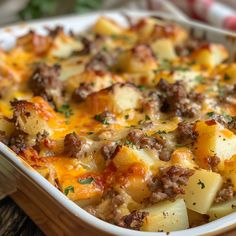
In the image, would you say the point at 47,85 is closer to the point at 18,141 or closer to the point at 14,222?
the point at 18,141

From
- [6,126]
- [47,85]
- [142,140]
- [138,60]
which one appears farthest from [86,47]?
[142,140]

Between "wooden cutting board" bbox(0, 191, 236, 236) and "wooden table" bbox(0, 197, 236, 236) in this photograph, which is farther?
"wooden table" bbox(0, 197, 236, 236)

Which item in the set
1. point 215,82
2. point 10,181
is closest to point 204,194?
point 10,181

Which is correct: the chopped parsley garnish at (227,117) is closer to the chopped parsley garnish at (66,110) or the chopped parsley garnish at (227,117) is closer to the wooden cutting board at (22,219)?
the chopped parsley garnish at (66,110)

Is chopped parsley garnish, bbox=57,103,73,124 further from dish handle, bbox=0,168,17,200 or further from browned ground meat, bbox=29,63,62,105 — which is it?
dish handle, bbox=0,168,17,200

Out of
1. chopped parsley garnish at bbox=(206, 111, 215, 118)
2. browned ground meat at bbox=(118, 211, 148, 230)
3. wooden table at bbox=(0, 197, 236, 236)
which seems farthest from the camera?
chopped parsley garnish at bbox=(206, 111, 215, 118)

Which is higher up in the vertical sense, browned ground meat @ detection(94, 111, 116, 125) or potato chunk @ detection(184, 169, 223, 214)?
potato chunk @ detection(184, 169, 223, 214)

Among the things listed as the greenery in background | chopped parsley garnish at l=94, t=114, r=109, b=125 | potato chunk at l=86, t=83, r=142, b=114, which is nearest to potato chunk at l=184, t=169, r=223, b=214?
chopped parsley garnish at l=94, t=114, r=109, b=125

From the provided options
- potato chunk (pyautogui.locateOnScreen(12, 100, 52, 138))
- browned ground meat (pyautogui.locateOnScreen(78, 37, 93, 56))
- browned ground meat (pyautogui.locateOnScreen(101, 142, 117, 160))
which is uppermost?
browned ground meat (pyautogui.locateOnScreen(101, 142, 117, 160))
